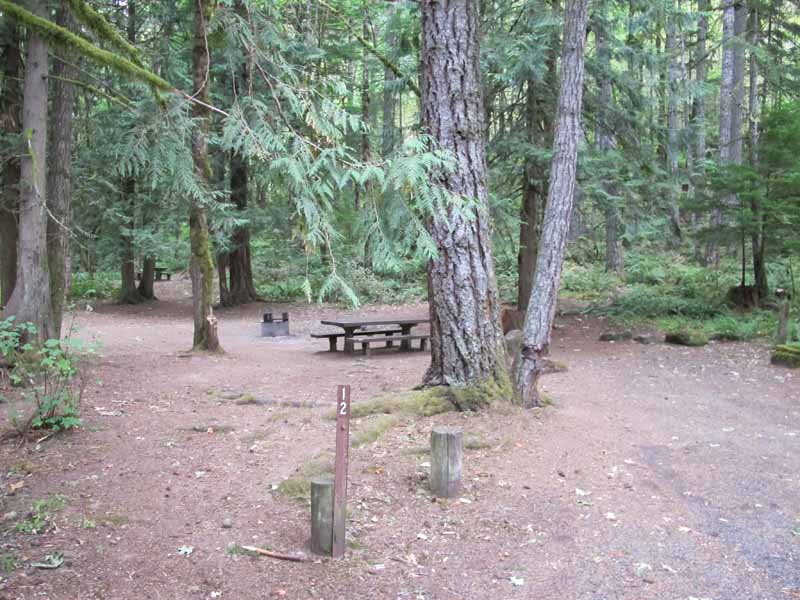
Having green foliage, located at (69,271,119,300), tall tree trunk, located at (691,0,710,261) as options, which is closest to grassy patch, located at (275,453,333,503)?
tall tree trunk, located at (691,0,710,261)

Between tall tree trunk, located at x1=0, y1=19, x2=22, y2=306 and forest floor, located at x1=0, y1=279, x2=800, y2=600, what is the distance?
3950mm

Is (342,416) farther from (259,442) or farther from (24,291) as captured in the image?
(24,291)

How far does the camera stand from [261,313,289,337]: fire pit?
48.4 ft

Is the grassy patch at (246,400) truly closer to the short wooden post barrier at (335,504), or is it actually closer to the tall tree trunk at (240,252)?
the short wooden post barrier at (335,504)

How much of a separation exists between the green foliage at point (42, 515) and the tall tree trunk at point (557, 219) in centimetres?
445

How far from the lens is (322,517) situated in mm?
3910

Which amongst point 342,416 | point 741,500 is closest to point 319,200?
point 342,416

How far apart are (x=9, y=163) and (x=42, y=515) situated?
7.81 m

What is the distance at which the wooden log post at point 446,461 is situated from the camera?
475 cm

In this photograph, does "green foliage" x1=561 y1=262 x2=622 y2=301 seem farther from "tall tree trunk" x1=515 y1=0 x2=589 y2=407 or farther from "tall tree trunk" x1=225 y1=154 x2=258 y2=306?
"tall tree trunk" x1=515 y1=0 x2=589 y2=407

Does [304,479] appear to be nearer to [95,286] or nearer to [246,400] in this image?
[246,400]

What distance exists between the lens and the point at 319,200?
473cm

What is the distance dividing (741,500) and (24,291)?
7832 millimetres

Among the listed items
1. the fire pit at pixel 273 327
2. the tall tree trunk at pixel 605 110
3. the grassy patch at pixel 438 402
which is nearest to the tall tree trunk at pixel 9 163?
the fire pit at pixel 273 327
